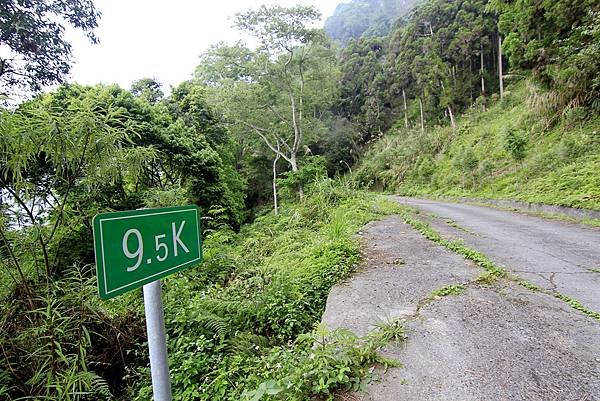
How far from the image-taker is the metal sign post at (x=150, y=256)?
2.59 ft

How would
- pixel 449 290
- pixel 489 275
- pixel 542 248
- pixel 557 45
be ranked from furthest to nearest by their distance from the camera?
pixel 557 45
pixel 542 248
pixel 489 275
pixel 449 290

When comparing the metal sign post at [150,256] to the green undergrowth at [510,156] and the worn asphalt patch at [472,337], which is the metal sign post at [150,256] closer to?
the worn asphalt patch at [472,337]

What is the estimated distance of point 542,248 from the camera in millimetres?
4355

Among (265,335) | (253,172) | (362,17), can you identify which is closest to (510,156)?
(265,335)

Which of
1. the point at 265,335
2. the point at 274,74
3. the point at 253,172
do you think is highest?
the point at 274,74

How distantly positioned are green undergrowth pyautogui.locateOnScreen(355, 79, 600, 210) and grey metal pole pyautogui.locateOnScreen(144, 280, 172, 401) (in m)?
8.41

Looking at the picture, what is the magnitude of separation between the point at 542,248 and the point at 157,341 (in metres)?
5.20

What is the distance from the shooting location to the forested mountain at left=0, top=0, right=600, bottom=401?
1.99m

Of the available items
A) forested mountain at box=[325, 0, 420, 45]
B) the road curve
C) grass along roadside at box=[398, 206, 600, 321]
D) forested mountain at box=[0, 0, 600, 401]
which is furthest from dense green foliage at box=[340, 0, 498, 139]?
forested mountain at box=[325, 0, 420, 45]

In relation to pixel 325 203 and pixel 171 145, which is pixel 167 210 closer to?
pixel 325 203

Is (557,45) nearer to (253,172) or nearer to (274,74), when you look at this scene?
(274,74)

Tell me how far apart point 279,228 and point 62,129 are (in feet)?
25.3

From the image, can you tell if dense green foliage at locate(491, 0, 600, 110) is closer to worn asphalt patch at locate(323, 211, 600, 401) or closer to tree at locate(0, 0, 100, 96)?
worn asphalt patch at locate(323, 211, 600, 401)

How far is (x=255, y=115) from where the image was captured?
15680 mm
